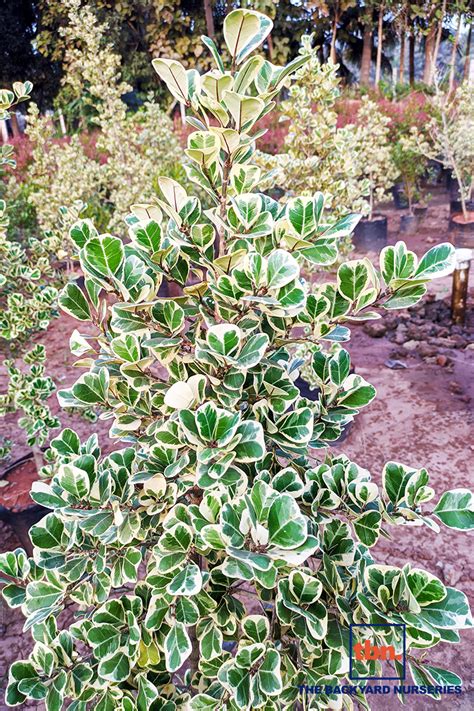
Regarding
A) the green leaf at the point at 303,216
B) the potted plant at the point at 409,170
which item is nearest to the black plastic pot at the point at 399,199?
the potted plant at the point at 409,170

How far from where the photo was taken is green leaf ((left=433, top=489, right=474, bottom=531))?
90 cm

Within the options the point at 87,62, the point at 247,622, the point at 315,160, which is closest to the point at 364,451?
the point at 315,160

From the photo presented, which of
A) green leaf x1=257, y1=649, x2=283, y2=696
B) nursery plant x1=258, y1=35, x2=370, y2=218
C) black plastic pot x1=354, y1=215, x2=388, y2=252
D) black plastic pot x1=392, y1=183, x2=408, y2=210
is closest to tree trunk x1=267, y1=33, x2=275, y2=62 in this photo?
black plastic pot x1=392, y1=183, x2=408, y2=210

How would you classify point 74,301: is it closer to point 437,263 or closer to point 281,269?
point 281,269

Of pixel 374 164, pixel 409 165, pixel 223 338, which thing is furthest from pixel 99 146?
pixel 223 338

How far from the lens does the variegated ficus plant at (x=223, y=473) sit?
916 millimetres

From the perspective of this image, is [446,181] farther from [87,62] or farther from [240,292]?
[240,292]

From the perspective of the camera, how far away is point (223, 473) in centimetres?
92

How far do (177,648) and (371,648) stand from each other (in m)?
0.42

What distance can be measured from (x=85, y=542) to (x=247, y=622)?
39cm

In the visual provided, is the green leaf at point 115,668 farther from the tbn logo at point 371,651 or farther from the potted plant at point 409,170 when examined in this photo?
the potted plant at point 409,170

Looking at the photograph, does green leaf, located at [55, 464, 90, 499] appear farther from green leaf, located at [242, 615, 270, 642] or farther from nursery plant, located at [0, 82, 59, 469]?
nursery plant, located at [0, 82, 59, 469]

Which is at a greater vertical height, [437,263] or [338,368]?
[437,263]

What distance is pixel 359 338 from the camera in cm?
538
